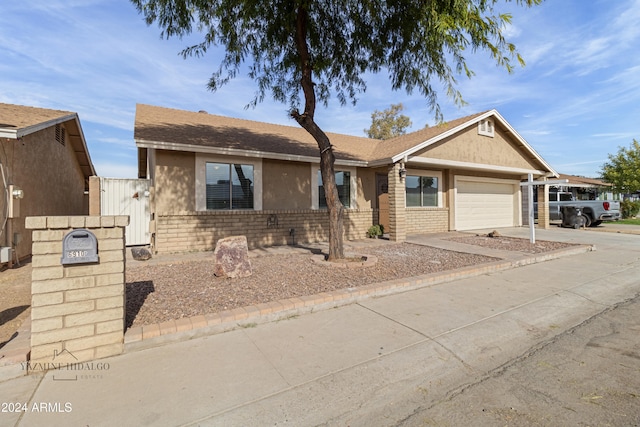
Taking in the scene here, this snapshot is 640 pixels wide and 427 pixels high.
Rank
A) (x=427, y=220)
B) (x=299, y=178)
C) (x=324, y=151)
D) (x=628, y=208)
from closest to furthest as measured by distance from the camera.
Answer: (x=324, y=151), (x=299, y=178), (x=427, y=220), (x=628, y=208)

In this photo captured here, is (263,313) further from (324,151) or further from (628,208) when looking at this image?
(628,208)

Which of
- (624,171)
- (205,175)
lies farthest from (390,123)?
(205,175)

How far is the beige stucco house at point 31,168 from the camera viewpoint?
276 inches

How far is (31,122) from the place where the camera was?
7699 millimetres

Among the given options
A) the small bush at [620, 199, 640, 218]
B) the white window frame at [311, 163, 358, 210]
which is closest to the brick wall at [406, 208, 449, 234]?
the white window frame at [311, 163, 358, 210]

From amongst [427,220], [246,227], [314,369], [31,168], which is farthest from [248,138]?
[314,369]

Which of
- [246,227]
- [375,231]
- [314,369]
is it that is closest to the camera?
[314,369]

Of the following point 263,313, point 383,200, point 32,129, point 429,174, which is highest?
point 32,129

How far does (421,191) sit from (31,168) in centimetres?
1325

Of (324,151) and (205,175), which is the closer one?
(324,151)

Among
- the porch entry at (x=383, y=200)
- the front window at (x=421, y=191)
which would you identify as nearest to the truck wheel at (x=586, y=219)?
the front window at (x=421, y=191)

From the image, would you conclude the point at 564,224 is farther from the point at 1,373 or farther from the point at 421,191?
the point at 1,373

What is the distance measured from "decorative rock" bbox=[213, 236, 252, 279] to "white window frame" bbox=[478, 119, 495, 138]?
1231 centimetres

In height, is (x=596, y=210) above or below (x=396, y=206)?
below
